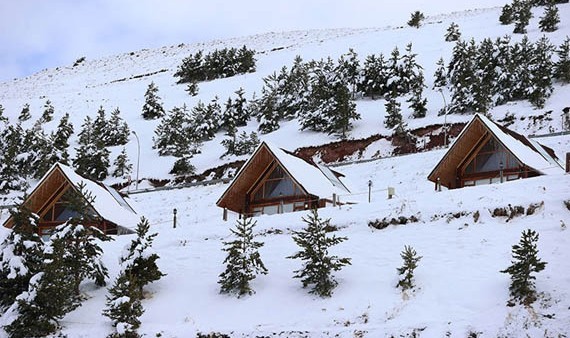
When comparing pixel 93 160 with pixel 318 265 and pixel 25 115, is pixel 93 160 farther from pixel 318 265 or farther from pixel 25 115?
pixel 318 265

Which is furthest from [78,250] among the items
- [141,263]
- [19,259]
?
[141,263]

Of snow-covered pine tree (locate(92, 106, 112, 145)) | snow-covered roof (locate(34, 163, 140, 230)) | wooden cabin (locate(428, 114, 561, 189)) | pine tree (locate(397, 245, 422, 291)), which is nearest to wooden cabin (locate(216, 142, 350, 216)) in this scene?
snow-covered roof (locate(34, 163, 140, 230))

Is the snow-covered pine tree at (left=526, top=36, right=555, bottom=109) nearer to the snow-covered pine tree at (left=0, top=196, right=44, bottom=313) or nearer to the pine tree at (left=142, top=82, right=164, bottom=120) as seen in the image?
the pine tree at (left=142, top=82, right=164, bottom=120)

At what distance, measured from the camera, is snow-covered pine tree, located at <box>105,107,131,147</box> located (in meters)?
68.8

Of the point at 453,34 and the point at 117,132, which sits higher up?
the point at 453,34

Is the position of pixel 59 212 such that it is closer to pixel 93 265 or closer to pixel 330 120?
pixel 93 265

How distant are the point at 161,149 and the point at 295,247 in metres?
41.8

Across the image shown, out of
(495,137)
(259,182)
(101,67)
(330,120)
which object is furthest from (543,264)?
(101,67)

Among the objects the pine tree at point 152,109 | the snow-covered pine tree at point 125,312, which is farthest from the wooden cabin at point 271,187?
the pine tree at point 152,109

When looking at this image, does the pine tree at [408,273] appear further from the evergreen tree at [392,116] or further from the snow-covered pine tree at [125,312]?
the evergreen tree at [392,116]

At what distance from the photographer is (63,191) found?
3086 centimetres

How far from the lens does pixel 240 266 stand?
67.0ft

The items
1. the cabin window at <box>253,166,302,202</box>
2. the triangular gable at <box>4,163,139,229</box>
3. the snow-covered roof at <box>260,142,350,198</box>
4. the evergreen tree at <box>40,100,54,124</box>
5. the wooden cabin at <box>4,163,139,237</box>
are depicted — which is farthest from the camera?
the evergreen tree at <box>40,100,54,124</box>

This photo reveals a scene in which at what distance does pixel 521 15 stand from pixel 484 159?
54712mm
